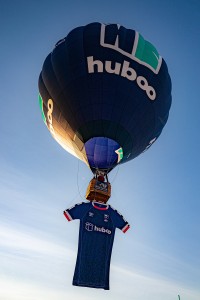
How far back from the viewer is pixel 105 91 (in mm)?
9852

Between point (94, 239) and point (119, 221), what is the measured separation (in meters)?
1.10

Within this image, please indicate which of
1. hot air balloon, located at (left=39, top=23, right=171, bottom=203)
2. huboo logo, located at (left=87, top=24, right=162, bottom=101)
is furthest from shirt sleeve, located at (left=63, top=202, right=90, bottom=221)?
huboo logo, located at (left=87, top=24, right=162, bottom=101)

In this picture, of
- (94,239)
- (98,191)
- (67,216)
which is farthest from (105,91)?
(94,239)

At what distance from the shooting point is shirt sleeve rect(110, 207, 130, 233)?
9.14 metres

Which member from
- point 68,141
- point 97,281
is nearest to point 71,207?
point 97,281

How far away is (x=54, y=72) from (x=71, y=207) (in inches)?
212

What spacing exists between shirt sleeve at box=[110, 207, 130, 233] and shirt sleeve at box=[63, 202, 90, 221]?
1010mm

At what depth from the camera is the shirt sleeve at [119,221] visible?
9141 mm

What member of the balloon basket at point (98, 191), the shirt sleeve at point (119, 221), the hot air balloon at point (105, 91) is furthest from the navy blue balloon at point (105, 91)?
the shirt sleeve at point (119, 221)

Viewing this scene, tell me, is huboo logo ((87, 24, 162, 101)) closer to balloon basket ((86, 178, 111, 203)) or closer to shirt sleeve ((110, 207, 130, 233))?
balloon basket ((86, 178, 111, 203))

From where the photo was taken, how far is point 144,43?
422 inches

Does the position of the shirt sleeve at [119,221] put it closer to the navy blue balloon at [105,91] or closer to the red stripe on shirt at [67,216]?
the red stripe on shirt at [67,216]

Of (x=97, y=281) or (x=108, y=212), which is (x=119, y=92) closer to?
(x=108, y=212)

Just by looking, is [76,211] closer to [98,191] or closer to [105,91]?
[98,191]
